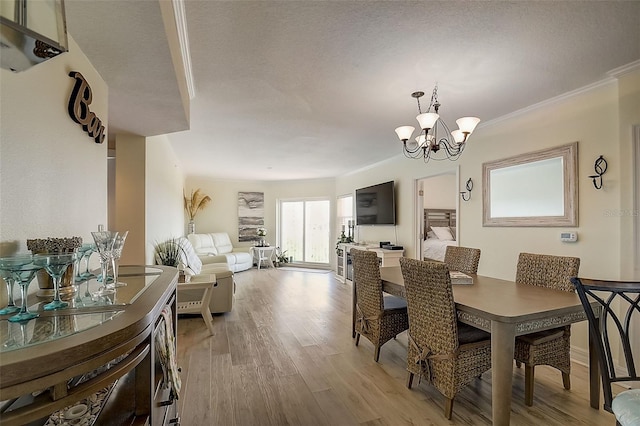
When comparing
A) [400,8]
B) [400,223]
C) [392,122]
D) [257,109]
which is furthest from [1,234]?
[400,223]

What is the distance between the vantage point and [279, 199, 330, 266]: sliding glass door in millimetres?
8242

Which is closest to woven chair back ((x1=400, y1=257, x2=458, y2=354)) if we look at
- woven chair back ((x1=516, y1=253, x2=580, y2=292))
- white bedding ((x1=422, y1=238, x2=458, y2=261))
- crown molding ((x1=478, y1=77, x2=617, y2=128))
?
woven chair back ((x1=516, y1=253, x2=580, y2=292))

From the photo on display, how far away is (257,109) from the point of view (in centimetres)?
316

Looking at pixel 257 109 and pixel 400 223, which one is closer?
pixel 257 109

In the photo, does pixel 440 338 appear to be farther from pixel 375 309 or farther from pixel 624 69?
pixel 624 69

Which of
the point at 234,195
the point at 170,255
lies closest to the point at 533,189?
the point at 170,255

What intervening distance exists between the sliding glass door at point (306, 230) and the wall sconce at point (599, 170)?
5.96 meters

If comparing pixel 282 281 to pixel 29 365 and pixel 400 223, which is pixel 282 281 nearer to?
pixel 400 223

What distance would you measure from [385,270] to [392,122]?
174 centimetres

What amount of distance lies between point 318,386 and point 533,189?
2.92m

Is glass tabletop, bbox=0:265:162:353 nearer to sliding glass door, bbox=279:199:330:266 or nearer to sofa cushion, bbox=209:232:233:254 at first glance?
sofa cushion, bbox=209:232:233:254

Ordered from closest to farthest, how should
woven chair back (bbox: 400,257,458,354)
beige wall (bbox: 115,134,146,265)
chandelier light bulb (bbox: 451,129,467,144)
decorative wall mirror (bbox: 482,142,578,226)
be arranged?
1. woven chair back (bbox: 400,257,458,354)
2. chandelier light bulb (bbox: 451,129,467,144)
3. decorative wall mirror (bbox: 482,142,578,226)
4. beige wall (bbox: 115,134,146,265)

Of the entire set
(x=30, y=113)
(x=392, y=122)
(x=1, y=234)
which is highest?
(x=392, y=122)

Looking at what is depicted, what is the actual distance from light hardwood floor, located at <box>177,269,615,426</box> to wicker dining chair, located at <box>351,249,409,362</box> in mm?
230
